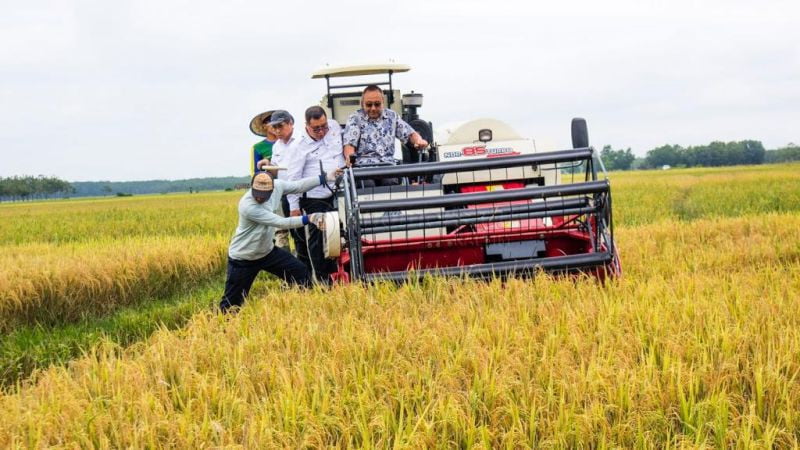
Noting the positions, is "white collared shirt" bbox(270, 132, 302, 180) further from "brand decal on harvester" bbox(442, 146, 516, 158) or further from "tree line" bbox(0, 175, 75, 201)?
"tree line" bbox(0, 175, 75, 201)

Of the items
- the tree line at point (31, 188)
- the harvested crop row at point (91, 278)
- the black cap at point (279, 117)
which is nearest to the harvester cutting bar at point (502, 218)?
the black cap at point (279, 117)

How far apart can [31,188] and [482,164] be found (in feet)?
442

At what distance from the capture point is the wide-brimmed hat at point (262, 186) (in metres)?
5.68

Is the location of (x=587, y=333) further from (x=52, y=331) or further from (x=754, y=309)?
(x=52, y=331)

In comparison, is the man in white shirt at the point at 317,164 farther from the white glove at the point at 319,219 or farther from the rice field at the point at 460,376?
the rice field at the point at 460,376

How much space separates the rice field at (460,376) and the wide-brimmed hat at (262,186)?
1311 millimetres

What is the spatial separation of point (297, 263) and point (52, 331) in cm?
313

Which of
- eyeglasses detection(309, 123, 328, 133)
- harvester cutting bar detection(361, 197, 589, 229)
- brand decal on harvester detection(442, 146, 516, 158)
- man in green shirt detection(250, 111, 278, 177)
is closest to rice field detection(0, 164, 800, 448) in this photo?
harvester cutting bar detection(361, 197, 589, 229)

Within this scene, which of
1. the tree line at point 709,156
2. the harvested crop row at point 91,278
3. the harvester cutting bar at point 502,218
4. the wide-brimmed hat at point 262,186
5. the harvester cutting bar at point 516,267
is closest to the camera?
the harvester cutting bar at point 516,267

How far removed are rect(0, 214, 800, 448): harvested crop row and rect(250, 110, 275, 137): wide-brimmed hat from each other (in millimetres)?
4261

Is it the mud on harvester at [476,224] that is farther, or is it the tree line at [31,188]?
the tree line at [31,188]

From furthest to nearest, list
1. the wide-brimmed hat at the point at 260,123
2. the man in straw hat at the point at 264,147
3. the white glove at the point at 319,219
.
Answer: the wide-brimmed hat at the point at 260,123 → the man in straw hat at the point at 264,147 → the white glove at the point at 319,219

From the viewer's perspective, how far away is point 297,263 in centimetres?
627

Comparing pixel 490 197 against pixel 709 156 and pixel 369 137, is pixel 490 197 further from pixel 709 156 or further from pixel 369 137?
pixel 709 156
